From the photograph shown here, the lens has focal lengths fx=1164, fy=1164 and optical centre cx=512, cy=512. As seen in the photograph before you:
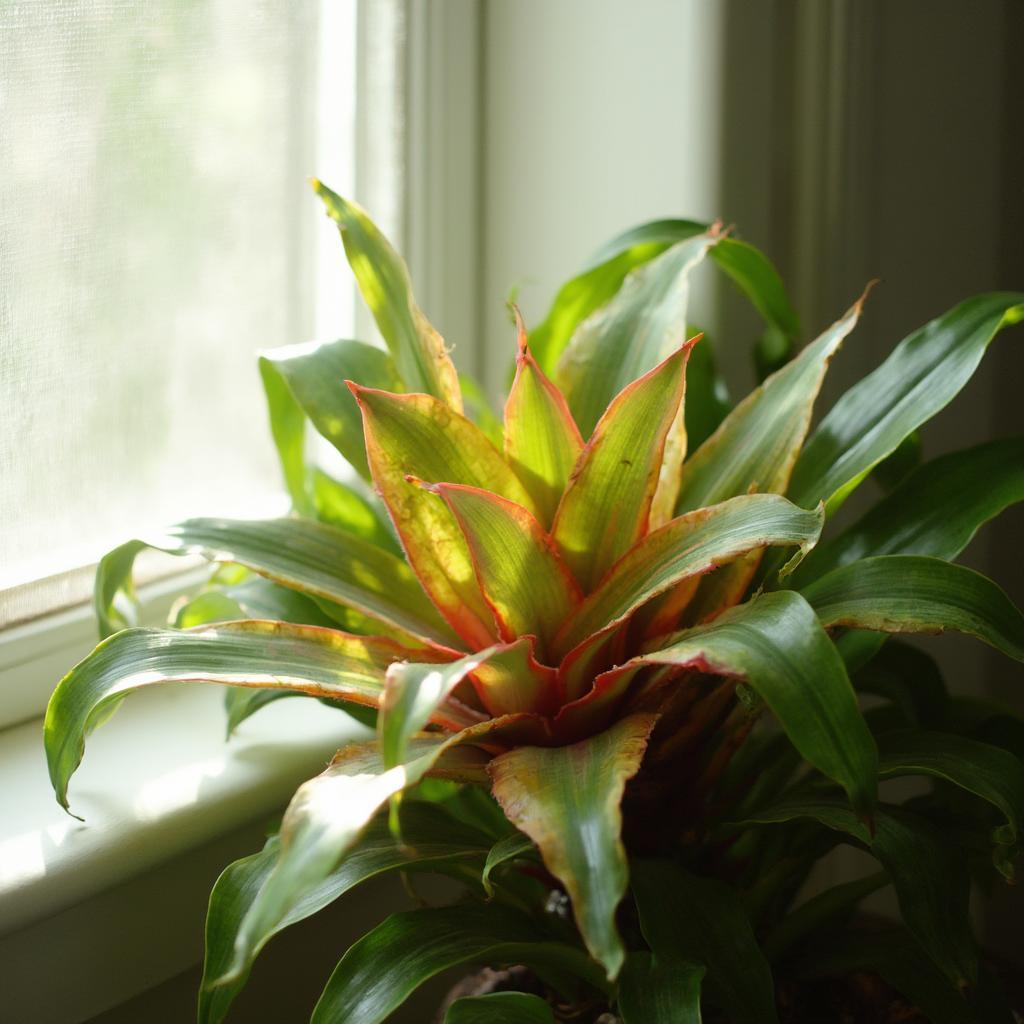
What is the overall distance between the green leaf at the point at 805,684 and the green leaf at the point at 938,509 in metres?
0.21

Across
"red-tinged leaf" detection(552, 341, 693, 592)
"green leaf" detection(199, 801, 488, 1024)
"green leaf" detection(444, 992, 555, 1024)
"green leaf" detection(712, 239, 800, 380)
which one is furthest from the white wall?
"green leaf" detection(444, 992, 555, 1024)

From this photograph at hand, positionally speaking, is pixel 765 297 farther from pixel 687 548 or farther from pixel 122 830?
pixel 122 830

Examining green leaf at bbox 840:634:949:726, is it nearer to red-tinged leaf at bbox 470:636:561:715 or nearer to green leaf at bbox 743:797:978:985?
green leaf at bbox 743:797:978:985

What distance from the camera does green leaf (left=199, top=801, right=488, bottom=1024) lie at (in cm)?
62

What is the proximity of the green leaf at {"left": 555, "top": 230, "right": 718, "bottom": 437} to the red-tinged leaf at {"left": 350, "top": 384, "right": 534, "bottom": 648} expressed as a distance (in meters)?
0.14

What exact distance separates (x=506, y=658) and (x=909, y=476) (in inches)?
12.5

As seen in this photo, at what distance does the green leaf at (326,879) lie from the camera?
24.5 inches

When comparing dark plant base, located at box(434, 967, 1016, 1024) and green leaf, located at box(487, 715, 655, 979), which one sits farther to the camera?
dark plant base, located at box(434, 967, 1016, 1024)

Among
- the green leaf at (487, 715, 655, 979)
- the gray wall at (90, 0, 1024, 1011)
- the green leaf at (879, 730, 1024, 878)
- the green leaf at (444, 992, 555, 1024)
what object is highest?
the gray wall at (90, 0, 1024, 1011)

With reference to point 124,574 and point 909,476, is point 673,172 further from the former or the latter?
point 124,574

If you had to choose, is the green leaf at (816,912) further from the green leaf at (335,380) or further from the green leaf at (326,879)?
the green leaf at (335,380)

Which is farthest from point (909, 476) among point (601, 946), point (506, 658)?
point (601, 946)

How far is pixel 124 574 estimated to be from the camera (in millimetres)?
776

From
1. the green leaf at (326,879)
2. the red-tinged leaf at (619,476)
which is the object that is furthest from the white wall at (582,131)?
the green leaf at (326,879)
